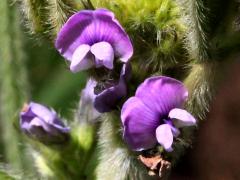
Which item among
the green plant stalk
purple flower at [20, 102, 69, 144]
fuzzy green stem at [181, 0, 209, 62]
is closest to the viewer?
fuzzy green stem at [181, 0, 209, 62]

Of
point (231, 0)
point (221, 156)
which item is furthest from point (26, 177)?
point (221, 156)

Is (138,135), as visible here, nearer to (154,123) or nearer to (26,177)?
(154,123)

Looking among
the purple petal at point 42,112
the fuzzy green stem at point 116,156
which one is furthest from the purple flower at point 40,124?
the fuzzy green stem at point 116,156

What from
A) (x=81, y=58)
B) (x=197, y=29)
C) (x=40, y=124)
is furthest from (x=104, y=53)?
(x=40, y=124)

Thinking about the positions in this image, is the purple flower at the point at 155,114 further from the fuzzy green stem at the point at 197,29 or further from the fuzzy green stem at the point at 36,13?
the fuzzy green stem at the point at 36,13

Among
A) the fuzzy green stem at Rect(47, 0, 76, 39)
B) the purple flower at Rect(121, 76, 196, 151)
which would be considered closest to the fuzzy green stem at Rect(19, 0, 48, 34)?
the fuzzy green stem at Rect(47, 0, 76, 39)

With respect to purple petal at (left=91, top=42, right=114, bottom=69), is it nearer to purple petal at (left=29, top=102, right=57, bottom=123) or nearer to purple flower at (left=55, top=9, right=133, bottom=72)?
purple flower at (left=55, top=9, right=133, bottom=72)
